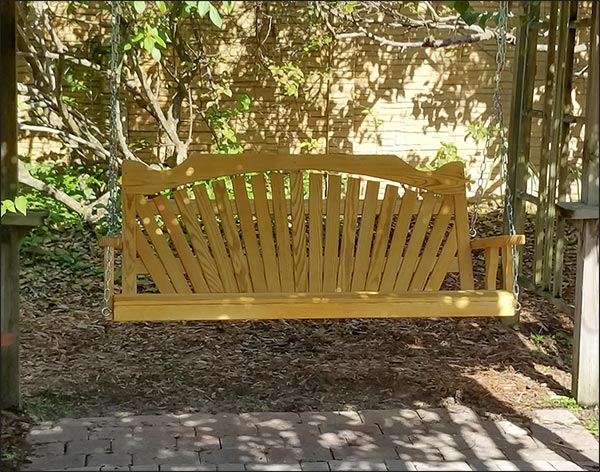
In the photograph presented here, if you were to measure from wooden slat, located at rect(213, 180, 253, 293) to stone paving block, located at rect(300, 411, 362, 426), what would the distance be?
2.86 feet

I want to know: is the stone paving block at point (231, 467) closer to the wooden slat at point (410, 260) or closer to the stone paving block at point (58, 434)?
the stone paving block at point (58, 434)

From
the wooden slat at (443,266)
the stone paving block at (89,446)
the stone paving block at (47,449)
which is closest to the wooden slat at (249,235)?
the wooden slat at (443,266)

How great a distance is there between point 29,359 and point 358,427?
201 centimetres

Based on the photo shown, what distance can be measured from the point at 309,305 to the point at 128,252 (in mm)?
1053

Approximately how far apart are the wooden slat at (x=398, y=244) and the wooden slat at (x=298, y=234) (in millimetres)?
425

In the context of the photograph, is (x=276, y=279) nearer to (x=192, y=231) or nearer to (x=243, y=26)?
(x=192, y=231)

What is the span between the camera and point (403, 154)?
325 inches

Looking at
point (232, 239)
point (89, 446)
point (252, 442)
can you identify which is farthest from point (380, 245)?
point (89, 446)

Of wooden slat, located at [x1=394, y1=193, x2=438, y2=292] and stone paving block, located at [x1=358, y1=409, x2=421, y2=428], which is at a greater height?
wooden slat, located at [x1=394, y1=193, x2=438, y2=292]

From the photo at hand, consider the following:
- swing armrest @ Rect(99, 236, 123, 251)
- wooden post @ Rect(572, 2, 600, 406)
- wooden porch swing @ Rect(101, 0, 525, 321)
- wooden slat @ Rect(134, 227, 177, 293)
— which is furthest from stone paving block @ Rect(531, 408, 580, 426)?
swing armrest @ Rect(99, 236, 123, 251)

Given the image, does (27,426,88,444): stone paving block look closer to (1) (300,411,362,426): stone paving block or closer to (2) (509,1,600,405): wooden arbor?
(1) (300,411,362,426): stone paving block

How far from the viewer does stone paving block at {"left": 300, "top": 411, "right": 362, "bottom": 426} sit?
3.88 m

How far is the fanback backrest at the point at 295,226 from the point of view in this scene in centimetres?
450

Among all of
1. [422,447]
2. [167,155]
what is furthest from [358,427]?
[167,155]
